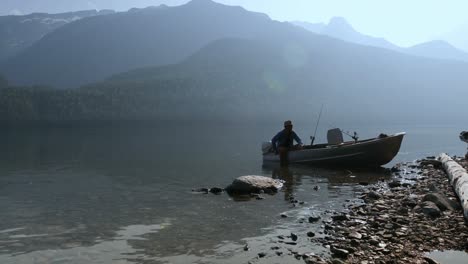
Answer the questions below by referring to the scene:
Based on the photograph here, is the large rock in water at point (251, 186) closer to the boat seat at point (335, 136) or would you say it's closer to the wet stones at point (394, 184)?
the wet stones at point (394, 184)

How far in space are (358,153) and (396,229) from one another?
1381cm

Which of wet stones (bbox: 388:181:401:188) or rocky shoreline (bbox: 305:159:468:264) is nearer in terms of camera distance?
rocky shoreline (bbox: 305:159:468:264)

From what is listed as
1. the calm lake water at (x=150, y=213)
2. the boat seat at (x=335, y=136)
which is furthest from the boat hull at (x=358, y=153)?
the calm lake water at (x=150, y=213)

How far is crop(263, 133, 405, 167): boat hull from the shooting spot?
24156mm

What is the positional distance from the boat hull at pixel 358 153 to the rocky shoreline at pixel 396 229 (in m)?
7.73

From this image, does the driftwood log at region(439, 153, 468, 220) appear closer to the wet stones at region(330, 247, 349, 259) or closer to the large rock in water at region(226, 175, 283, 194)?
Result: the wet stones at region(330, 247, 349, 259)

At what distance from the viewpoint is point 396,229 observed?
1111cm

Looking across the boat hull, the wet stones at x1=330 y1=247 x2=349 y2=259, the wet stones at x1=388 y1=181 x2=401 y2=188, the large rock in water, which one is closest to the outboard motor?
the boat hull

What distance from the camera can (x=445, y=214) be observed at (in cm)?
1226

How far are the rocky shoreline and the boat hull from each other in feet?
25.4

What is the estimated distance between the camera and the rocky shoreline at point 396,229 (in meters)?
9.34

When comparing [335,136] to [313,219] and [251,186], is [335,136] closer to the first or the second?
[251,186]

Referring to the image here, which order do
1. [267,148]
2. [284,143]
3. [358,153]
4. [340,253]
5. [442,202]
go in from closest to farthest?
[340,253], [442,202], [358,153], [284,143], [267,148]

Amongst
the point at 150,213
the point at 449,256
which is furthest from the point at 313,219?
the point at 150,213
